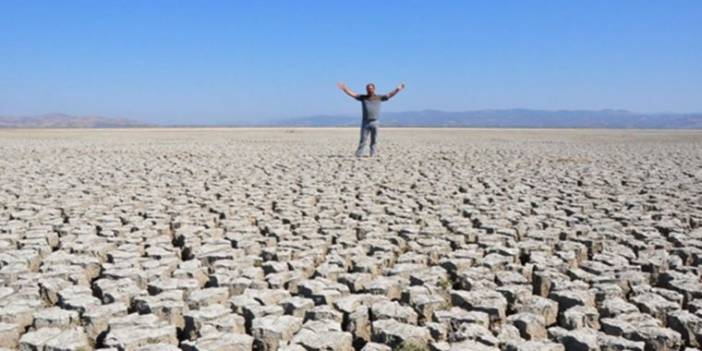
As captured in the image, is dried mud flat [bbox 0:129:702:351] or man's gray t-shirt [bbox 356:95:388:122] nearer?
dried mud flat [bbox 0:129:702:351]

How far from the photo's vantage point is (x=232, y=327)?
237cm

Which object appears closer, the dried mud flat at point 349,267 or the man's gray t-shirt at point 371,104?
the dried mud flat at point 349,267

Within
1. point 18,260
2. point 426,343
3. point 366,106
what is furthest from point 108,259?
point 366,106

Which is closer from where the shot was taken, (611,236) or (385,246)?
(385,246)

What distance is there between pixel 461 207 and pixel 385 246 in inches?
69.9

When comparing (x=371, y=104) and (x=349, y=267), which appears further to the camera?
(x=371, y=104)

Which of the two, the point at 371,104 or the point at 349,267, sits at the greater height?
the point at 371,104

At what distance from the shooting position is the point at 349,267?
10.9ft

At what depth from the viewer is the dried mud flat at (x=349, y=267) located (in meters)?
2.34

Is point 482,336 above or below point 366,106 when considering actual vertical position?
below

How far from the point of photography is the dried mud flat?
7.67 ft

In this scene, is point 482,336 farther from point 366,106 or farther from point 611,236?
point 366,106

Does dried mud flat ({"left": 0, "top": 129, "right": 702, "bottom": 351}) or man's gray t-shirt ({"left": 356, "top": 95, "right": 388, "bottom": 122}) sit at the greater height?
man's gray t-shirt ({"left": 356, "top": 95, "right": 388, "bottom": 122})

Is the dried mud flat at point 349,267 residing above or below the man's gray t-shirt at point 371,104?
below
